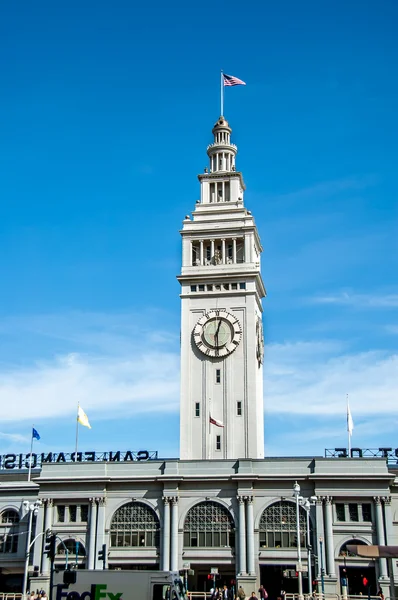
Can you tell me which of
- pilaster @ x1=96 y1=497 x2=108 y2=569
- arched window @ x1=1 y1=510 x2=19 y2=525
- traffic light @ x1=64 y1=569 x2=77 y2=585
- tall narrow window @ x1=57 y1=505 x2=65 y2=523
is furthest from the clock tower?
traffic light @ x1=64 y1=569 x2=77 y2=585

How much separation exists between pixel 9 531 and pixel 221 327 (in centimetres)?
3415

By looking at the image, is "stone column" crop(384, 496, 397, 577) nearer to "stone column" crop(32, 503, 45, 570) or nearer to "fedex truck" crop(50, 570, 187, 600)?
"fedex truck" crop(50, 570, 187, 600)

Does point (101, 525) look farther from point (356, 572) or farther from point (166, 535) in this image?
point (356, 572)

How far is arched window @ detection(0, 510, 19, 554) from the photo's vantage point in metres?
88.3

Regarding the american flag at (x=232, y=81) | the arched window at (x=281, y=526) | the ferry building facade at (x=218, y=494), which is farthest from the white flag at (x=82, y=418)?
the american flag at (x=232, y=81)

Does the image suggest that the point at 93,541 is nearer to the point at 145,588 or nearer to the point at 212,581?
the point at 212,581

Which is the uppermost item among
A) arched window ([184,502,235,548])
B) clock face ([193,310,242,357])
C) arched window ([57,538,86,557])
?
clock face ([193,310,242,357])

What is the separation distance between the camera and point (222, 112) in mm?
105312

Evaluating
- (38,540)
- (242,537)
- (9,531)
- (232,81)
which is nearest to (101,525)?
(38,540)

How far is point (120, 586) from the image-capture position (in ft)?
161

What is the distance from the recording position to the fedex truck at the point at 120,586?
48156 millimetres

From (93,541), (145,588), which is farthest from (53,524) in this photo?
(145,588)

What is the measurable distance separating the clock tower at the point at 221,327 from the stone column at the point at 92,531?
11.8m

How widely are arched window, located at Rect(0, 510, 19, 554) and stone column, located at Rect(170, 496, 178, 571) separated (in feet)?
66.6
